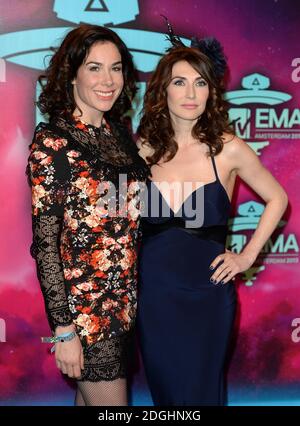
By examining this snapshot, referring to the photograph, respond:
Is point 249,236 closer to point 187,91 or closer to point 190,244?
point 190,244

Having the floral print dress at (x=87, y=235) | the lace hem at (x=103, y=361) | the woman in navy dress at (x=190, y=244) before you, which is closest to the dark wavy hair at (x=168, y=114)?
the woman in navy dress at (x=190, y=244)

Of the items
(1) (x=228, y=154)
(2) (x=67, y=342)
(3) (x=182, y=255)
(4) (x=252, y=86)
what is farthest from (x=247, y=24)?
(2) (x=67, y=342)

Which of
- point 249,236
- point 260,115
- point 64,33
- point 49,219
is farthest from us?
point 249,236

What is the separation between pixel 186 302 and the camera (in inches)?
87.0

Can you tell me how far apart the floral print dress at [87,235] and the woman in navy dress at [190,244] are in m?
0.15

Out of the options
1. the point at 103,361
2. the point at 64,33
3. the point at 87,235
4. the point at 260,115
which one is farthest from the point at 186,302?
the point at 64,33

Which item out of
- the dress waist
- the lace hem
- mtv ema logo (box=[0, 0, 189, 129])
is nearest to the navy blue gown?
the dress waist

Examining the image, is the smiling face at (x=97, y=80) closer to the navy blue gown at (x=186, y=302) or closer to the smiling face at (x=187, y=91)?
the smiling face at (x=187, y=91)

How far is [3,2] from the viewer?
2.69 m

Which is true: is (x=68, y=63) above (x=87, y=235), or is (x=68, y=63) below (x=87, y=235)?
above

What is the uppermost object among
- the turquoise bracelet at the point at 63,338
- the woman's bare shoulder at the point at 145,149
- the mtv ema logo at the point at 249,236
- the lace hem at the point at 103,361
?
the woman's bare shoulder at the point at 145,149

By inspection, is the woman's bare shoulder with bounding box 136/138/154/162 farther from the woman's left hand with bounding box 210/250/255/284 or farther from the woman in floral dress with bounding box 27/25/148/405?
the woman's left hand with bounding box 210/250/255/284

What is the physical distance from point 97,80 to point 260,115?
122cm

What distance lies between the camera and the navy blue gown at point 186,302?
222 cm
